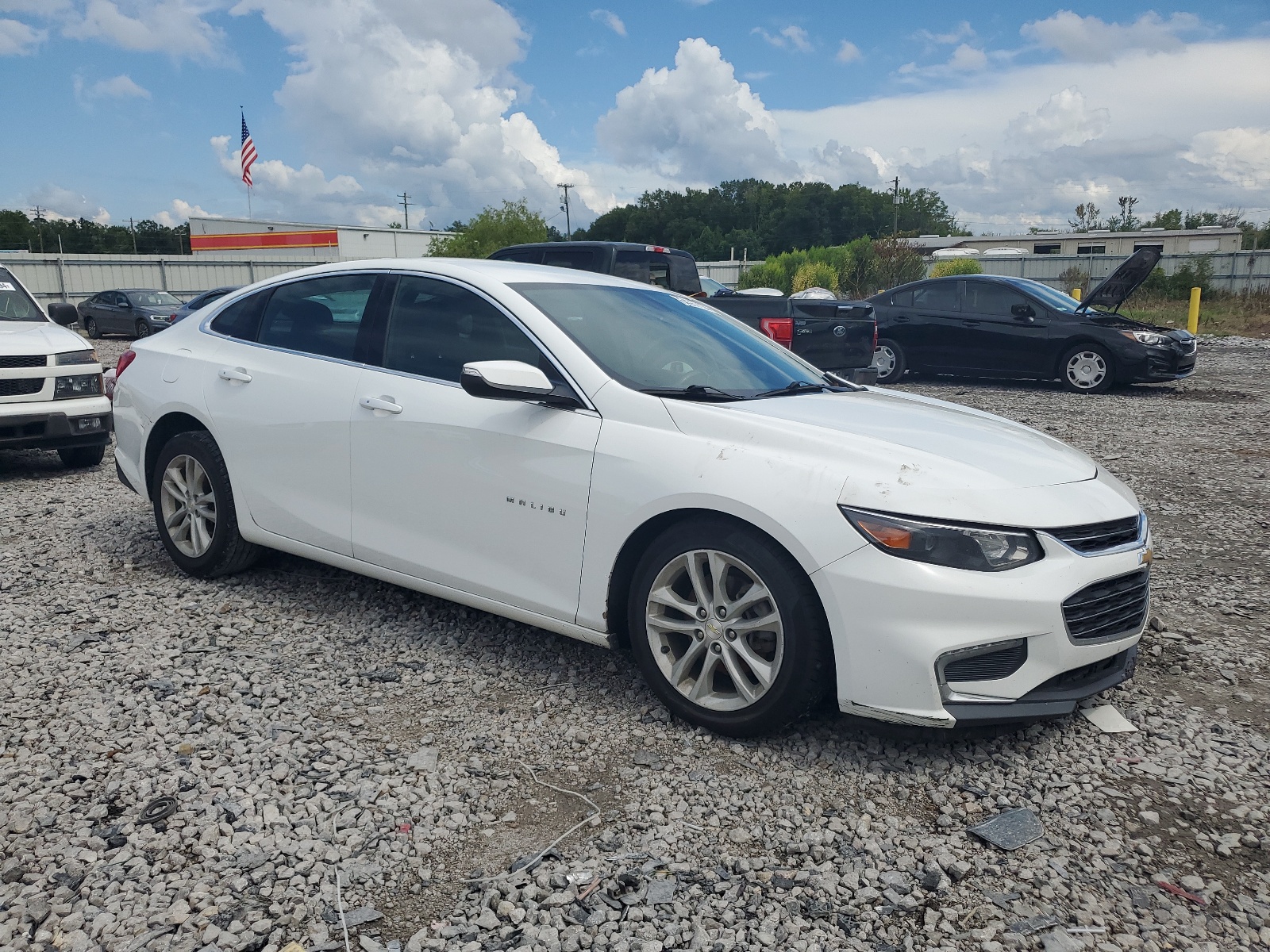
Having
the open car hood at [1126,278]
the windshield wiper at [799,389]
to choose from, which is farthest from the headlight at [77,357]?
the open car hood at [1126,278]

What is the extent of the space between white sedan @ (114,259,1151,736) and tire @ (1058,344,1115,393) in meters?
9.99

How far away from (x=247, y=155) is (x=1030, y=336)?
37976 mm

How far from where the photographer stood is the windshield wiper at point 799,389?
12.5ft

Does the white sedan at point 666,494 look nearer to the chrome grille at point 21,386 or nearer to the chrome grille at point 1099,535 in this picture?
the chrome grille at point 1099,535

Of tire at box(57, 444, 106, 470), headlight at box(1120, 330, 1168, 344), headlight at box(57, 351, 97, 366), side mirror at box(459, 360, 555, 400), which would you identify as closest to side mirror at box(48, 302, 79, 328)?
headlight at box(57, 351, 97, 366)

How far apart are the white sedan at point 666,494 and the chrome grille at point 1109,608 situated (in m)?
0.01

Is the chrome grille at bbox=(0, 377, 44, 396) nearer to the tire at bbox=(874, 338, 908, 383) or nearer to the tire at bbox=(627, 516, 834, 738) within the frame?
the tire at bbox=(627, 516, 834, 738)

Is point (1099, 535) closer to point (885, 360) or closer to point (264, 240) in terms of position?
point (885, 360)

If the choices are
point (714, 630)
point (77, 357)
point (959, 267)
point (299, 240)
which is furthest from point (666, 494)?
point (299, 240)

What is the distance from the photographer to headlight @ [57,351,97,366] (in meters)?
7.59

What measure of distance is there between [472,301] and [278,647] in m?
1.67

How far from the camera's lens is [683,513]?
10.6ft

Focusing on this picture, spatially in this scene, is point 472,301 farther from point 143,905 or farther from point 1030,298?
point 1030,298

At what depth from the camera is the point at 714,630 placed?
125 inches
